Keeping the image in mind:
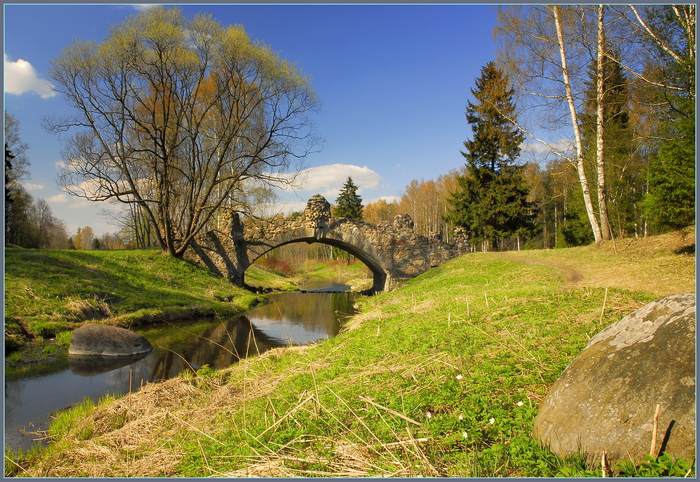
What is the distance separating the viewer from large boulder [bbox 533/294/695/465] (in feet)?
6.83

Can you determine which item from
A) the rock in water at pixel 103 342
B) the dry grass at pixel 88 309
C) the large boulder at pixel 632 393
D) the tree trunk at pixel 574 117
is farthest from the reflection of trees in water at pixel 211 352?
the tree trunk at pixel 574 117

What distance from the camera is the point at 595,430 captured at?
2.25 meters

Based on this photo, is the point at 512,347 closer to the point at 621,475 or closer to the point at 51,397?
the point at 621,475

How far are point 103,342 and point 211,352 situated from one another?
2.20m

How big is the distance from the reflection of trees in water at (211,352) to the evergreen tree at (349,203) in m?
29.1

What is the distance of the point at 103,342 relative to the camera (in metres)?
8.62

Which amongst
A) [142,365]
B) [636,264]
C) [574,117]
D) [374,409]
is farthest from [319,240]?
[374,409]

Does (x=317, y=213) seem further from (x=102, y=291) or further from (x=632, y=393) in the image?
(x=632, y=393)

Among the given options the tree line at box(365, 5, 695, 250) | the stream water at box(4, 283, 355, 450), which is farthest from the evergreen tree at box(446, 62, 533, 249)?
the stream water at box(4, 283, 355, 450)

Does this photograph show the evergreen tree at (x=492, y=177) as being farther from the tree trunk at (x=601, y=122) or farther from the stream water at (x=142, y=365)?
the stream water at (x=142, y=365)

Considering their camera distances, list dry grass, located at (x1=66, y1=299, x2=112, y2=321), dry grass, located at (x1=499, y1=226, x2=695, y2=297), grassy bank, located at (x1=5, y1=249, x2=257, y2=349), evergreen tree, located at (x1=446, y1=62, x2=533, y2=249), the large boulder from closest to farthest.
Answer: the large boulder → dry grass, located at (x1=499, y1=226, x2=695, y2=297) → grassy bank, located at (x1=5, y1=249, x2=257, y2=349) → dry grass, located at (x1=66, y1=299, x2=112, y2=321) → evergreen tree, located at (x1=446, y1=62, x2=533, y2=249)

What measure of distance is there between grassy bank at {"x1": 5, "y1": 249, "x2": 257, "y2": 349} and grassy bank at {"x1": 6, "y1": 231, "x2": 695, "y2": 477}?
18.9ft

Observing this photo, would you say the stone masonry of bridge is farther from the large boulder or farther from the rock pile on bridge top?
the large boulder

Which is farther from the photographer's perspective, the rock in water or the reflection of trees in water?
the rock in water
